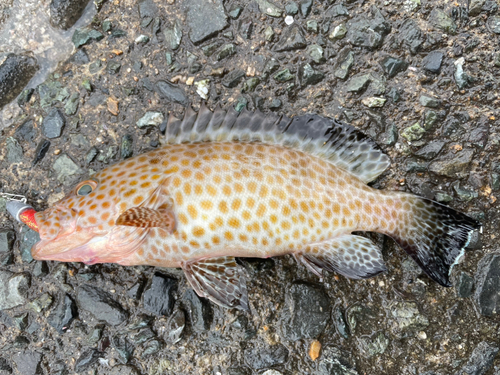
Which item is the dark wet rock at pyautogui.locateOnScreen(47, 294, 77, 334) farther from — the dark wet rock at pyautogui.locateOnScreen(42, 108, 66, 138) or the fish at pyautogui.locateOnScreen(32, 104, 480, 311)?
the dark wet rock at pyautogui.locateOnScreen(42, 108, 66, 138)

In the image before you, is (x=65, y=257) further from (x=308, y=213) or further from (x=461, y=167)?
(x=461, y=167)

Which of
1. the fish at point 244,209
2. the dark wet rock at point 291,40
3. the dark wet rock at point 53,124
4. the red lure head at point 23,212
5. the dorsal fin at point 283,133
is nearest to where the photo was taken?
the fish at point 244,209

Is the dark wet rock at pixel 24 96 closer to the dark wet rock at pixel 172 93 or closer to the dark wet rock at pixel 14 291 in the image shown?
the dark wet rock at pixel 172 93

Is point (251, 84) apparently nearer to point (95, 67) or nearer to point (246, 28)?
point (246, 28)

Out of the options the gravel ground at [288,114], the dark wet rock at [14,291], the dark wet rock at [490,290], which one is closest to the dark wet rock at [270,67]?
the gravel ground at [288,114]

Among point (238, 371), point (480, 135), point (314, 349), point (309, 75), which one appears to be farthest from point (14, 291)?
point (480, 135)
